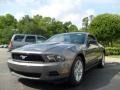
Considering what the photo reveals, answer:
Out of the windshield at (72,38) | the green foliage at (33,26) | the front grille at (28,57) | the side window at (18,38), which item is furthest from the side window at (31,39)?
the green foliage at (33,26)

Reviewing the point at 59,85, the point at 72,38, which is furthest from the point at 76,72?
the point at 72,38

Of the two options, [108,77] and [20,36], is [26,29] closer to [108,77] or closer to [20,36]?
[20,36]

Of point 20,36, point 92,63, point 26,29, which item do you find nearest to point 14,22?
point 26,29

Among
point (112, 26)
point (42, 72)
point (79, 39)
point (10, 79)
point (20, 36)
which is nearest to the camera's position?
point (42, 72)

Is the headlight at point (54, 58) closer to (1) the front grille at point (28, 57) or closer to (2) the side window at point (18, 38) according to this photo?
(1) the front grille at point (28, 57)

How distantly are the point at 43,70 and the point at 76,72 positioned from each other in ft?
A: 4.01

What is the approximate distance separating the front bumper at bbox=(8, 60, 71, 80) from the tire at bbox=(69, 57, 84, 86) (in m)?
0.28

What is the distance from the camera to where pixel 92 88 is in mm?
6672

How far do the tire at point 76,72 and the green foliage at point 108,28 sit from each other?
2221cm

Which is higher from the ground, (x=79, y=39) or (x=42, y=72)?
(x=79, y=39)

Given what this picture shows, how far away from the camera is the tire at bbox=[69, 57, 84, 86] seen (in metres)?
6.65

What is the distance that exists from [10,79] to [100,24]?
2317 cm

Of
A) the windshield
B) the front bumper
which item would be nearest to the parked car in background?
the windshield

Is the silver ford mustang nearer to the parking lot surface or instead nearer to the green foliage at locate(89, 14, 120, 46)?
the parking lot surface
